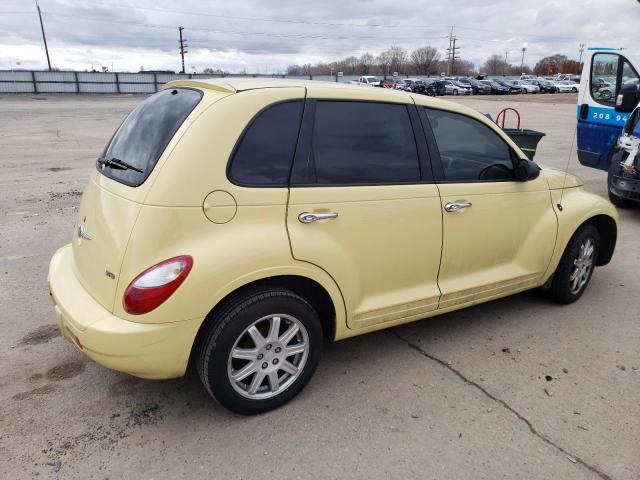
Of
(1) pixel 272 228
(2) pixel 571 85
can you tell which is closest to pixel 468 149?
(1) pixel 272 228

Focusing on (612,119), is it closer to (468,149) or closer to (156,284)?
(468,149)

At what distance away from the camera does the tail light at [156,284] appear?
96.4 inches

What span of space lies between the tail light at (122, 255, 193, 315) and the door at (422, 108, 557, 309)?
173 centimetres

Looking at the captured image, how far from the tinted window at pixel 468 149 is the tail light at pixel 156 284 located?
186cm

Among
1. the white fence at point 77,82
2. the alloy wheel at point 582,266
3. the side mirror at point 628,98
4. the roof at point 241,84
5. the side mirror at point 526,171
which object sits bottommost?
the alloy wheel at point 582,266

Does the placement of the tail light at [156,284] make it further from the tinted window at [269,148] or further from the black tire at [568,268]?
the black tire at [568,268]

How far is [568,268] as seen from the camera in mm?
4234

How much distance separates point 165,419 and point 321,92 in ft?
6.76

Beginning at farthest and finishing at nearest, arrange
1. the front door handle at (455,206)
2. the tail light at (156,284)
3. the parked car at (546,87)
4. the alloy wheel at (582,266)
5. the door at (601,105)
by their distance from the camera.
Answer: the parked car at (546,87)
the door at (601,105)
the alloy wheel at (582,266)
the front door handle at (455,206)
the tail light at (156,284)

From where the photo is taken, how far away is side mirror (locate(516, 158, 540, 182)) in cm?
369

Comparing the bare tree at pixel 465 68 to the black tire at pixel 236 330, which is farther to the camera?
the bare tree at pixel 465 68

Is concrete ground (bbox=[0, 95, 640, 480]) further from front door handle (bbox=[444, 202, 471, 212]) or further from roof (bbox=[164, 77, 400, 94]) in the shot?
roof (bbox=[164, 77, 400, 94])

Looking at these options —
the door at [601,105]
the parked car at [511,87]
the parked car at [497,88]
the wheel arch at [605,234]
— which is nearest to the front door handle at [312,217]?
the wheel arch at [605,234]

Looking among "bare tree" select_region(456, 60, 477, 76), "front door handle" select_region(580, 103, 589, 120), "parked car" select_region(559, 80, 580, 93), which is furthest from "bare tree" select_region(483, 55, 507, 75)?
"front door handle" select_region(580, 103, 589, 120)
